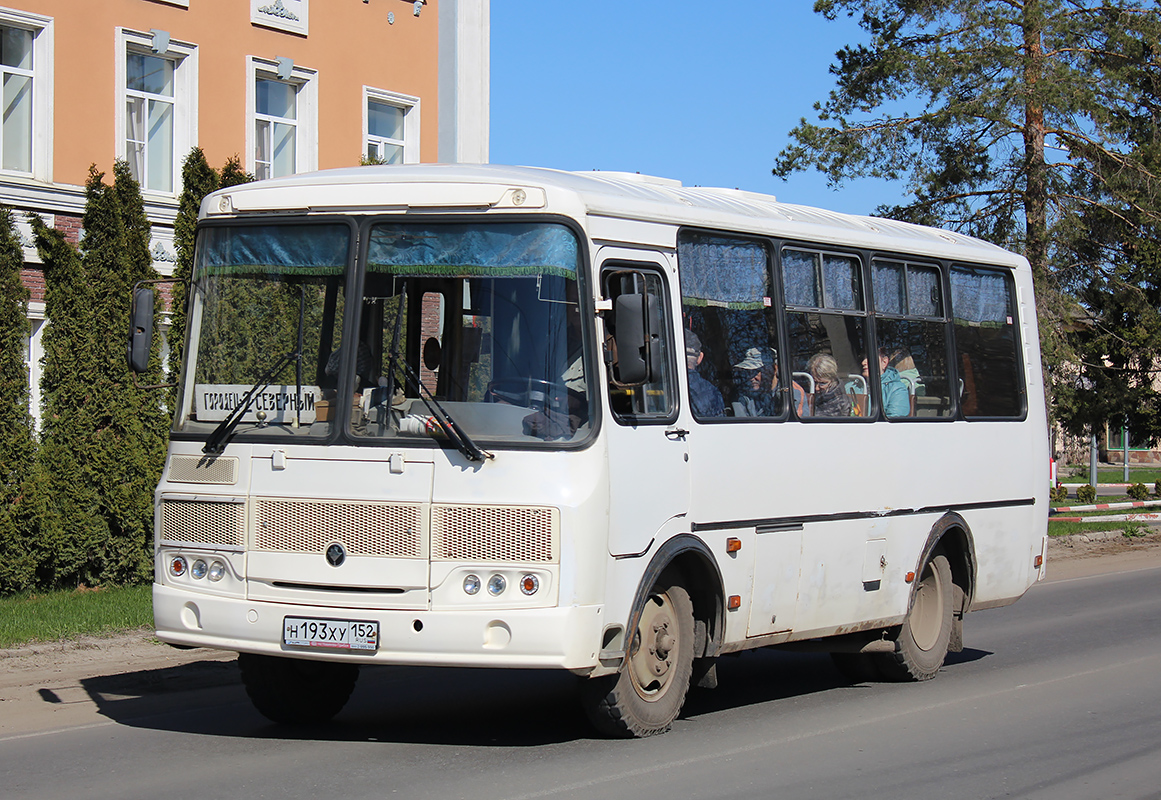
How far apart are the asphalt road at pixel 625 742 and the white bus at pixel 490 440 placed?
501 mm

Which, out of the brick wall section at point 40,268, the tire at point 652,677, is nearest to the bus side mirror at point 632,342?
the tire at point 652,677

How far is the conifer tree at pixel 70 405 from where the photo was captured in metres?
15.9

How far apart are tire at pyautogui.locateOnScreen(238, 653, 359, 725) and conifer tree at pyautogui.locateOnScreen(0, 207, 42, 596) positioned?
23.9 feet

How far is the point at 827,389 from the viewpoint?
33.3 feet

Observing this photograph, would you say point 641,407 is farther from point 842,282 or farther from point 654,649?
point 842,282

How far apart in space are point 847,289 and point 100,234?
30.3 feet

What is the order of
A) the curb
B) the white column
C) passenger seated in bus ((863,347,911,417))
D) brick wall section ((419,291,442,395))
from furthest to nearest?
1. the curb
2. the white column
3. passenger seated in bus ((863,347,911,417))
4. brick wall section ((419,291,442,395))

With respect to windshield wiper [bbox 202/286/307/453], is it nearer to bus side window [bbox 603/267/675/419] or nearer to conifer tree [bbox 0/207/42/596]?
bus side window [bbox 603/267/675/419]

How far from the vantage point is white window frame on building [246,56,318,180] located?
2167 cm

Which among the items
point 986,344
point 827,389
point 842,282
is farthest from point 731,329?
point 986,344

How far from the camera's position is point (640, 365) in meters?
7.79

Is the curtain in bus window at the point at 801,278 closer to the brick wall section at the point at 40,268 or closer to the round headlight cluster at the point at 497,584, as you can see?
the round headlight cluster at the point at 497,584

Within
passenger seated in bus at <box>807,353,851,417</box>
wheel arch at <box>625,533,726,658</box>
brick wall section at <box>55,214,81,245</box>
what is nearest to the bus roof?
passenger seated in bus at <box>807,353,851,417</box>

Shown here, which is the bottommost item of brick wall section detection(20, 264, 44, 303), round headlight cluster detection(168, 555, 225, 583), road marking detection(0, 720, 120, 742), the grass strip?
road marking detection(0, 720, 120, 742)
